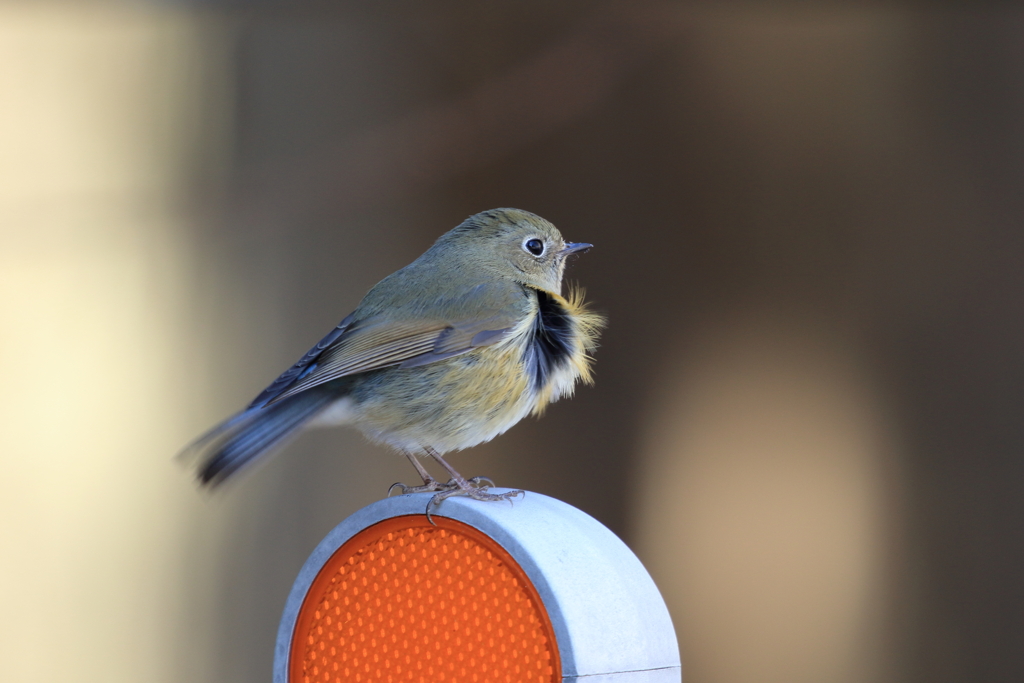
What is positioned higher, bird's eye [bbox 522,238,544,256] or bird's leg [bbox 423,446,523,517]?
bird's eye [bbox 522,238,544,256]

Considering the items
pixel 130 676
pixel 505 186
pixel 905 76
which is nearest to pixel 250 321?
pixel 505 186

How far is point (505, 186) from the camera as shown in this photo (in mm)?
3139

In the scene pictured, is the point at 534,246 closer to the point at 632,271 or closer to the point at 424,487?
→ the point at 424,487

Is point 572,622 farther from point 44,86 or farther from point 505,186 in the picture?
point 44,86

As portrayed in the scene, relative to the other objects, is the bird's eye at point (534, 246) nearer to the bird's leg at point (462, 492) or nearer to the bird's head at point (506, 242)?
the bird's head at point (506, 242)

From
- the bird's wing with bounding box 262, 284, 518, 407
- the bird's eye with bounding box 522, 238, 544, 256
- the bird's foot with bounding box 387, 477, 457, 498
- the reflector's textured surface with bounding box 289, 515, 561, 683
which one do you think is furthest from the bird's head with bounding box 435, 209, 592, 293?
the reflector's textured surface with bounding box 289, 515, 561, 683

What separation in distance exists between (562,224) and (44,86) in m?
1.83

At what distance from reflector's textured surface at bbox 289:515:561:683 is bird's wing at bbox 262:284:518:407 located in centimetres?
61

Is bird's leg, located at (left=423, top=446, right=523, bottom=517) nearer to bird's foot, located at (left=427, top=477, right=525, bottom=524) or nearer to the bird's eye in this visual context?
bird's foot, located at (left=427, top=477, right=525, bottom=524)

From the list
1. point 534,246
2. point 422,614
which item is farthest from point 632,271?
point 422,614

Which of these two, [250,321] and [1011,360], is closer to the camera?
[1011,360]

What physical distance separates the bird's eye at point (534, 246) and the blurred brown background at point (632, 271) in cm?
144

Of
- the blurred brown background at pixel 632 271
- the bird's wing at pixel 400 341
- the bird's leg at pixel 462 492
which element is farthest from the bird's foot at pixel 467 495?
the blurred brown background at pixel 632 271

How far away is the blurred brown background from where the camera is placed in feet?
10.2
